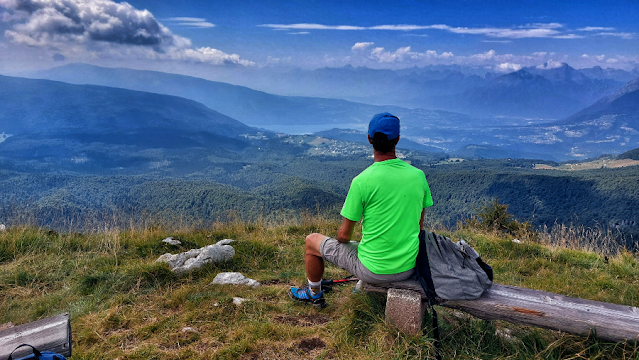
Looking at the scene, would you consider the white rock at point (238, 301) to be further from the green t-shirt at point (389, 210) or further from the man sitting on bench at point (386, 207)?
the green t-shirt at point (389, 210)

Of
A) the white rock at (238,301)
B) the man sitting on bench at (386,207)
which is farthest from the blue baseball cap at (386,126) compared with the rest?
the white rock at (238,301)

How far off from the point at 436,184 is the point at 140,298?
92.7 meters

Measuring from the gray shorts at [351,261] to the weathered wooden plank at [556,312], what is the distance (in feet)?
0.53

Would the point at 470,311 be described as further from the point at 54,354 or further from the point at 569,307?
the point at 54,354

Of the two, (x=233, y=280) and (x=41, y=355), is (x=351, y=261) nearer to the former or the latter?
(x=233, y=280)

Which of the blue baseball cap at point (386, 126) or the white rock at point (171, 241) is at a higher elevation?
the blue baseball cap at point (386, 126)

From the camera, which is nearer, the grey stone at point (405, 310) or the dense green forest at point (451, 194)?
the grey stone at point (405, 310)

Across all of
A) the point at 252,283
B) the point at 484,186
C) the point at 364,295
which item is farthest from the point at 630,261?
the point at 484,186

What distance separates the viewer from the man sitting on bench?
3129 mm

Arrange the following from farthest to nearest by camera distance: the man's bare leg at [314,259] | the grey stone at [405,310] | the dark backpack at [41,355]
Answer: the man's bare leg at [314,259] < the grey stone at [405,310] < the dark backpack at [41,355]

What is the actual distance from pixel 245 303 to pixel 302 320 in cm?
78

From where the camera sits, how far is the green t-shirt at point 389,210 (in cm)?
313

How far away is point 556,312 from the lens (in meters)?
2.83

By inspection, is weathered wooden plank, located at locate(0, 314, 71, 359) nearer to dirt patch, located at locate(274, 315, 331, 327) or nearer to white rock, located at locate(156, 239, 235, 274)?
dirt patch, located at locate(274, 315, 331, 327)
